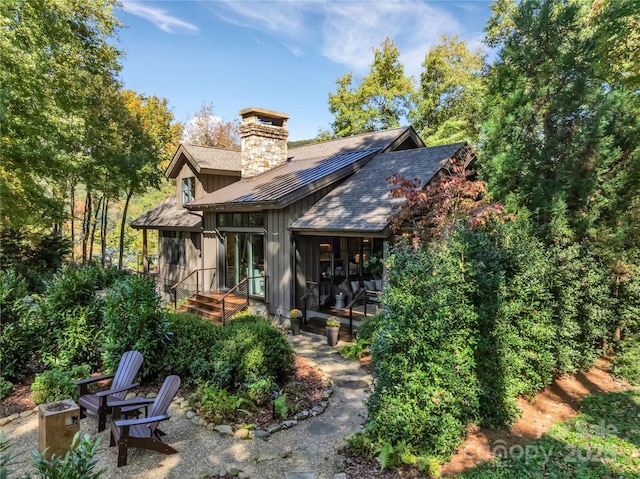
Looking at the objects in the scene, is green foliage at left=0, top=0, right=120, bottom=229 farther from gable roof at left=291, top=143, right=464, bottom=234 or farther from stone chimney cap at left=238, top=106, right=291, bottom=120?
gable roof at left=291, top=143, right=464, bottom=234

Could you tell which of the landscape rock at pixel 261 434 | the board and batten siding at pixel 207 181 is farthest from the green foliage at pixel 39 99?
the landscape rock at pixel 261 434

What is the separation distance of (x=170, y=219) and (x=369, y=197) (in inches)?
432

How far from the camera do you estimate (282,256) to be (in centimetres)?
1170

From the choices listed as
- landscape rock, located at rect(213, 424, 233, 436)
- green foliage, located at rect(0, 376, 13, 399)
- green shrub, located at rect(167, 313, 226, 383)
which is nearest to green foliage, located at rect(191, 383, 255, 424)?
landscape rock, located at rect(213, 424, 233, 436)

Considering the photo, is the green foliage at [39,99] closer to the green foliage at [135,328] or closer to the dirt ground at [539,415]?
the green foliage at [135,328]

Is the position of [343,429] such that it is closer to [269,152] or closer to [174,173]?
[269,152]

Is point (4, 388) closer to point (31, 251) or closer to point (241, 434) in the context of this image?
point (241, 434)

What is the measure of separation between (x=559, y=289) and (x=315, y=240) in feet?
22.9

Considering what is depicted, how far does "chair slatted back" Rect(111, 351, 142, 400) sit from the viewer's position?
583 cm

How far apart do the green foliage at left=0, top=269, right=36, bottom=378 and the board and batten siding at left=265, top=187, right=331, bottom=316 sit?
247 inches

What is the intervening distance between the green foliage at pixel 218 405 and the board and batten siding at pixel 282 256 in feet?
17.6

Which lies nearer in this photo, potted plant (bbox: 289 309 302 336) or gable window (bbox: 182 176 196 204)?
potted plant (bbox: 289 309 302 336)

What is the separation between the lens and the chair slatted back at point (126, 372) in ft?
19.1

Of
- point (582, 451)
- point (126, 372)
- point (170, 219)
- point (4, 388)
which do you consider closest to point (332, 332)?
point (126, 372)
